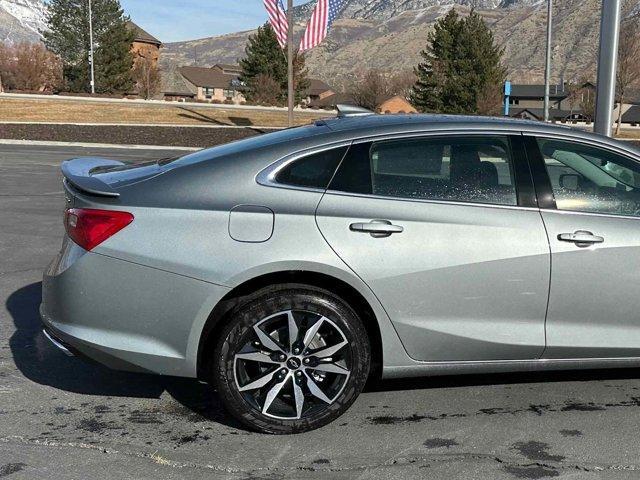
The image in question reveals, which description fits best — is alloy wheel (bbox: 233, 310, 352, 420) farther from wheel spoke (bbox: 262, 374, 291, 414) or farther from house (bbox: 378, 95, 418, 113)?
house (bbox: 378, 95, 418, 113)

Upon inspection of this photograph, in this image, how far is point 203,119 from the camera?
4009 cm

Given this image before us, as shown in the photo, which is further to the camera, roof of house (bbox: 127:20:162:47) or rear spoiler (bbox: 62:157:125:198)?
roof of house (bbox: 127:20:162:47)

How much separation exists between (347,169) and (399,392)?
1406 mm

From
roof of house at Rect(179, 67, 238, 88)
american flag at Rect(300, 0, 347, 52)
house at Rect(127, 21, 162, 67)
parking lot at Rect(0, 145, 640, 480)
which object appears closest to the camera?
parking lot at Rect(0, 145, 640, 480)

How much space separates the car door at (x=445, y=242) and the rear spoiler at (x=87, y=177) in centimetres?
110

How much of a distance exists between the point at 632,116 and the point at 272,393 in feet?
378

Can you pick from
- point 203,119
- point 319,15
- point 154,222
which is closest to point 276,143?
point 154,222

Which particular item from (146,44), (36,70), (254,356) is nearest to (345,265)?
(254,356)

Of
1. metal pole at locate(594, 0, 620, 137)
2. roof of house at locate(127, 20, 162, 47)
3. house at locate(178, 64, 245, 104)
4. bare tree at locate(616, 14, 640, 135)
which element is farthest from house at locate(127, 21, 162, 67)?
metal pole at locate(594, 0, 620, 137)

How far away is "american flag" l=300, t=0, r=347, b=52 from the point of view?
943 inches

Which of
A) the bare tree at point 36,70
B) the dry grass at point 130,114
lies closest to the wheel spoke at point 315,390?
the dry grass at point 130,114

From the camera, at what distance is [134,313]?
3.52m

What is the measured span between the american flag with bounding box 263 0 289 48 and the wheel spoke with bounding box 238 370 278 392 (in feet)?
80.7

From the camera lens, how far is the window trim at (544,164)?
3783 mm
